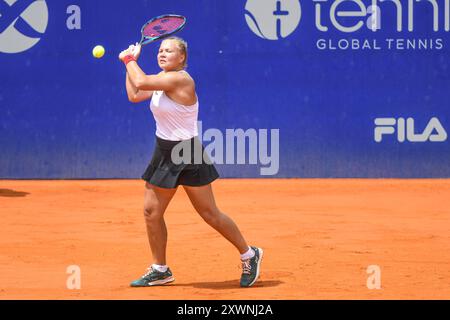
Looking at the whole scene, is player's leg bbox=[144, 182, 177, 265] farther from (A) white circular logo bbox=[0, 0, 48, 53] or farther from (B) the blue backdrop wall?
(A) white circular logo bbox=[0, 0, 48, 53]

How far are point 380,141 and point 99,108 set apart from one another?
11.0ft

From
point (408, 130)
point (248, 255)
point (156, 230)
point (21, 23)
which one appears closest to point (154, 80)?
point (156, 230)

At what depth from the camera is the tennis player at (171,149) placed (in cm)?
552

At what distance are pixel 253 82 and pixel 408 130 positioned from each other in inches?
75.3

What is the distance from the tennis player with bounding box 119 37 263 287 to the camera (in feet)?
18.1

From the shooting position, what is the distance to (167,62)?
558cm

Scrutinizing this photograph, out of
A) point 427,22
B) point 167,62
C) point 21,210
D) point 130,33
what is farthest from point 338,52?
point 167,62

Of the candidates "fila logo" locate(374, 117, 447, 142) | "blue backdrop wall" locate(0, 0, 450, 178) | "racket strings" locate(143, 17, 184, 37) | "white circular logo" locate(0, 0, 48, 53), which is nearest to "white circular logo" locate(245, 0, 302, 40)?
"blue backdrop wall" locate(0, 0, 450, 178)

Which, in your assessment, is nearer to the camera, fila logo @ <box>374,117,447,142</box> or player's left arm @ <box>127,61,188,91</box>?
player's left arm @ <box>127,61,188,91</box>

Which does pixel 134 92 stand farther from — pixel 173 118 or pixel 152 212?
pixel 152 212

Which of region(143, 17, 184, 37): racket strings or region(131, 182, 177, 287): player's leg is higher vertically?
region(143, 17, 184, 37): racket strings

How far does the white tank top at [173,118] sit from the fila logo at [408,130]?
242 inches

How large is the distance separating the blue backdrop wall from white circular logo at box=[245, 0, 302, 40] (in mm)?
12

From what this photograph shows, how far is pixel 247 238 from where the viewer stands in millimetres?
7582
